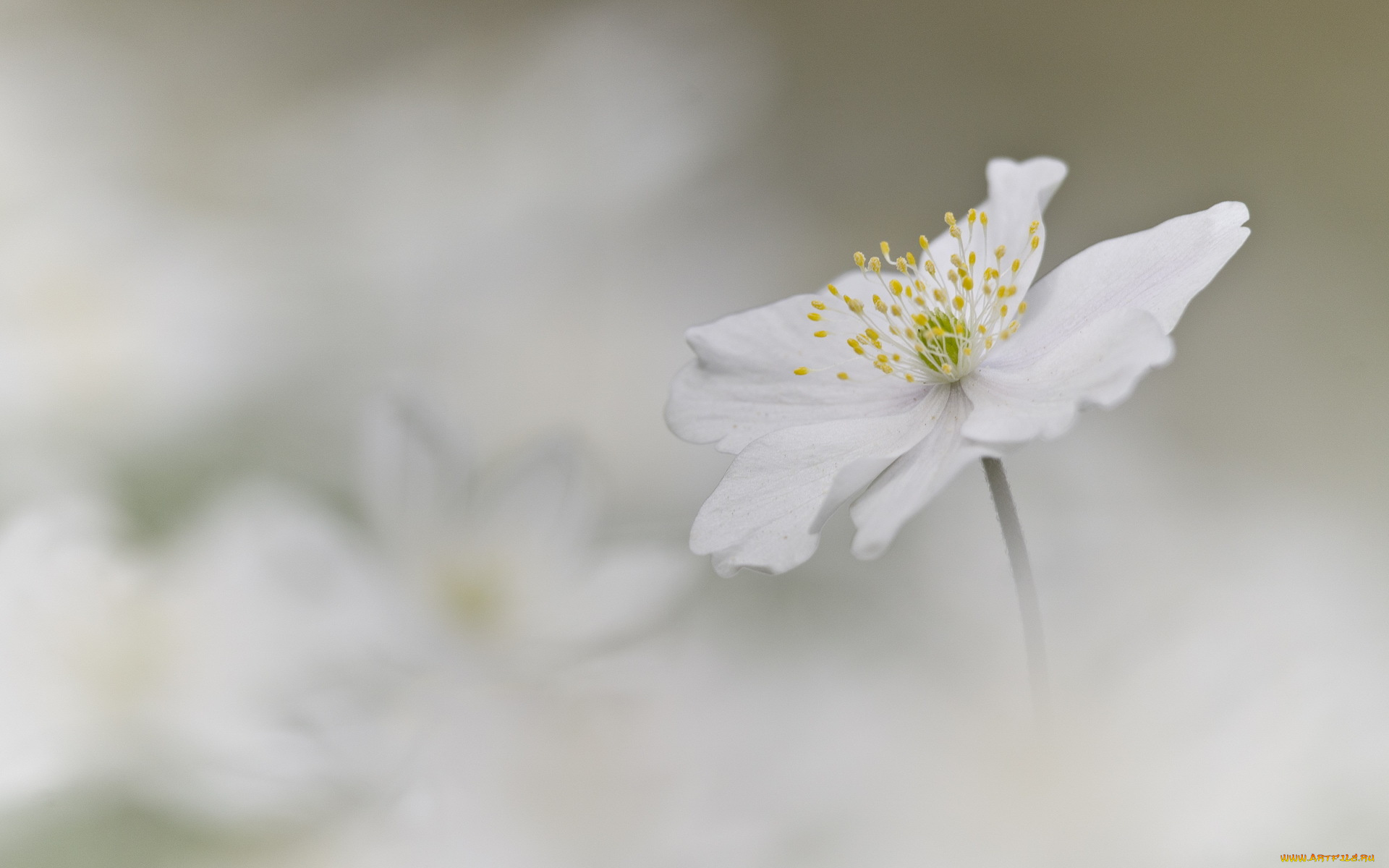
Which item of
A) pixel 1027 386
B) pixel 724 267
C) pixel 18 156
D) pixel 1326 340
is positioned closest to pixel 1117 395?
pixel 1027 386

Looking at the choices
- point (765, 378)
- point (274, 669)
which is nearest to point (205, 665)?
point (274, 669)

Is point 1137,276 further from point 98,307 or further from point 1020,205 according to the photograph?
point 98,307

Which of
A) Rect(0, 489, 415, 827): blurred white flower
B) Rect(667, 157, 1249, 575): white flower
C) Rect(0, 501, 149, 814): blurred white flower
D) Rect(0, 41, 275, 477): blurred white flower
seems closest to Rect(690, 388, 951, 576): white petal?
Rect(667, 157, 1249, 575): white flower

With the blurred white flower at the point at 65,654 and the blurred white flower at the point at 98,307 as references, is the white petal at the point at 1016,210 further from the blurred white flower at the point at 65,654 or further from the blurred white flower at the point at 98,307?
the blurred white flower at the point at 98,307

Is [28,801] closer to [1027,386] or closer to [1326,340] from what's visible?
[1027,386]

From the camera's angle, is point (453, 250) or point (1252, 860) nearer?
point (1252, 860)

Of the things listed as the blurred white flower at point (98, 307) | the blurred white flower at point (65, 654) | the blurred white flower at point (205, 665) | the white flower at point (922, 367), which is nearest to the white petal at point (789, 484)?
the white flower at point (922, 367)
